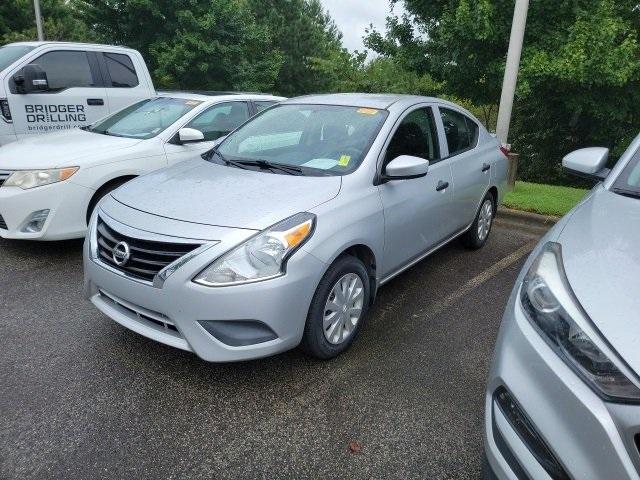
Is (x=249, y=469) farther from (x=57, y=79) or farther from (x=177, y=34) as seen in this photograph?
(x=177, y=34)

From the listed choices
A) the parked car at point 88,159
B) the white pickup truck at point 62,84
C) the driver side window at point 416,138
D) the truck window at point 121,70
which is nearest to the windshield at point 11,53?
the white pickup truck at point 62,84

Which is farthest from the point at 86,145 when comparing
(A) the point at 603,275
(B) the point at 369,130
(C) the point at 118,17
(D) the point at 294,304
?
(C) the point at 118,17

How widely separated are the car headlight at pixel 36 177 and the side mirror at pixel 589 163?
3788mm

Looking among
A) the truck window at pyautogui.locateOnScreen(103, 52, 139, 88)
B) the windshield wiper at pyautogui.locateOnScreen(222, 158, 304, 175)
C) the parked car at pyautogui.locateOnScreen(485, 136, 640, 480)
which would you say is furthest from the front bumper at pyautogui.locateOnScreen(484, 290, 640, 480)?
the truck window at pyautogui.locateOnScreen(103, 52, 139, 88)

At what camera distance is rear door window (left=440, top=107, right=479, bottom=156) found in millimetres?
4098

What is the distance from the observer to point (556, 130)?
14703 mm

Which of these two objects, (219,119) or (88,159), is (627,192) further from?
(219,119)

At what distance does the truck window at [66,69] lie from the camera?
617 centimetres

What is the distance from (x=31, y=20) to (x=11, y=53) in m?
17.0

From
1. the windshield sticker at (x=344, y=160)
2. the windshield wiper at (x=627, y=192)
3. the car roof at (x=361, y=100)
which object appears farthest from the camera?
the car roof at (x=361, y=100)

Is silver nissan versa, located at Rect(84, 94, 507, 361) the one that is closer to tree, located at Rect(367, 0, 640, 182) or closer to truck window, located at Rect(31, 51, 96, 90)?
truck window, located at Rect(31, 51, 96, 90)

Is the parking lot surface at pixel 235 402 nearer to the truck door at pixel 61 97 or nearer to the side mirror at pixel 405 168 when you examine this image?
the side mirror at pixel 405 168

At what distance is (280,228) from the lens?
250 centimetres

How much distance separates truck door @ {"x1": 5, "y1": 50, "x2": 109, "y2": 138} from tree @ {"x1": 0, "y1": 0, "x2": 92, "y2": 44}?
48.7 ft
